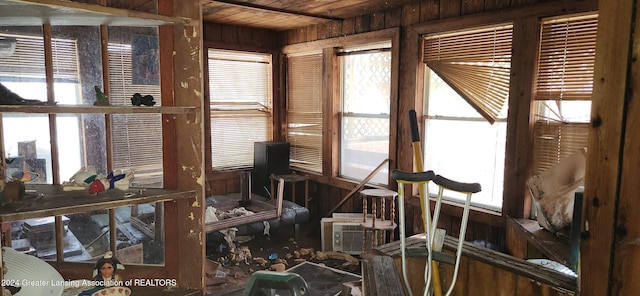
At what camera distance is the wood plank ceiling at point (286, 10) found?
3.53 meters

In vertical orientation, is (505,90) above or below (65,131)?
above

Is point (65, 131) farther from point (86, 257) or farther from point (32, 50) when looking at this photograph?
point (86, 257)

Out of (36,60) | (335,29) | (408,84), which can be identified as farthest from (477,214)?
(36,60)

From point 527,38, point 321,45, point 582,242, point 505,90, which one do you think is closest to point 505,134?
point 505,90

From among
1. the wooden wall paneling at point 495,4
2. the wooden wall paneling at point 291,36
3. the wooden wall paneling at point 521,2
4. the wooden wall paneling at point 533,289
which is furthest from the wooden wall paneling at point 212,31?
the wooden wall paneling at point 533,289

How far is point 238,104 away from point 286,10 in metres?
1.54

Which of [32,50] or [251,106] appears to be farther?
[251,106]

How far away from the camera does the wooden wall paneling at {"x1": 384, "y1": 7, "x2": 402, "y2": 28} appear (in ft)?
12.2

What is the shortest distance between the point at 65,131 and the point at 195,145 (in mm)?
458

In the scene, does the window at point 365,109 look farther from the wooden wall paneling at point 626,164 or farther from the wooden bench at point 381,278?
the wooden wall paneling at point 626,164

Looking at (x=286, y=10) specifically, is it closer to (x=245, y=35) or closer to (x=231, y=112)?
(x=245, y=35)

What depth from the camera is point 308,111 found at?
4.89 meters

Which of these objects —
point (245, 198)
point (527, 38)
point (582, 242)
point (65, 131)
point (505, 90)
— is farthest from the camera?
point (245, 198)

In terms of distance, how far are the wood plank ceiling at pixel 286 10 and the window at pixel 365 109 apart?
1.38ft
